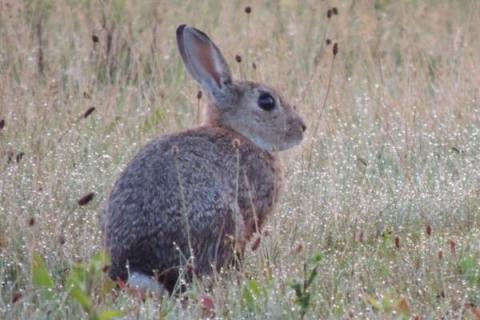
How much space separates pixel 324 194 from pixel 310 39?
3248 millimetres

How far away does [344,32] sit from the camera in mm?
9891

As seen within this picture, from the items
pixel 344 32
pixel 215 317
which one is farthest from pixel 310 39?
pixel 215 317

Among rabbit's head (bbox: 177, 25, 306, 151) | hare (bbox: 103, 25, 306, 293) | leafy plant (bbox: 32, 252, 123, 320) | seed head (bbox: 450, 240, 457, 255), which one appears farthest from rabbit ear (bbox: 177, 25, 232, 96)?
seed head (bbox: 450, 240, 457, 255)

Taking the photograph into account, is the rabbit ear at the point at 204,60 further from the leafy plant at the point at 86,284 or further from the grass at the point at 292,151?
the leafy plant at the point at 86,284

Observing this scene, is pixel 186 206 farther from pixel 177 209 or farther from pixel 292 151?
pixel 292 151

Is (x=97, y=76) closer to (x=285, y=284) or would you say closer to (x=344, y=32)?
(x=344, y=32)

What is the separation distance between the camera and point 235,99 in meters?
6.82

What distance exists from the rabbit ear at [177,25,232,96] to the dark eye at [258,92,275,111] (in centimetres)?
17

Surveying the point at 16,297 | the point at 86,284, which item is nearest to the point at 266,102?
the point at 16,297

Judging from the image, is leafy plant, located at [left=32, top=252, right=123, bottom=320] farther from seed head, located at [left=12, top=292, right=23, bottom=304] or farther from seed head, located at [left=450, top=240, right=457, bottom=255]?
seed head, located at [left=450, top=240, right=457, bottom=255]

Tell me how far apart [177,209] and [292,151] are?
205cm

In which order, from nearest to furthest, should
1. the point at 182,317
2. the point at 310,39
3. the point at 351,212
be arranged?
the point at 182,317 < the point at 351,212 < the point at 310,39

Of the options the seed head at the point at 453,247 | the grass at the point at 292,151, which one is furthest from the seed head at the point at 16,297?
the seed head at the point at 453,247

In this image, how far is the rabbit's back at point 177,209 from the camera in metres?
5.52
